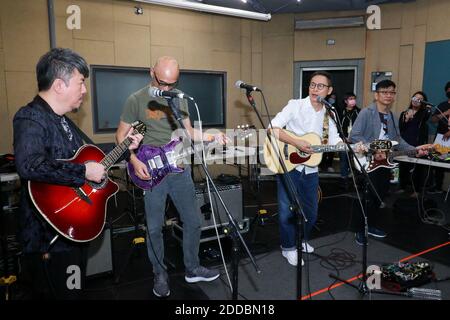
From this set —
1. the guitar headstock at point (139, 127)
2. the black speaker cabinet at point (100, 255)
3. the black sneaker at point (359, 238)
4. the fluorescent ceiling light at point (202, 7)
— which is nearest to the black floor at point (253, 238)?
the black speaker cabinet at point (100, 255)

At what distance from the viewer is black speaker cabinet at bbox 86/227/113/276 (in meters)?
2.77

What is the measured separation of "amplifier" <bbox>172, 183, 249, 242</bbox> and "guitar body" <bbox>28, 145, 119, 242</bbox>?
1648 mm

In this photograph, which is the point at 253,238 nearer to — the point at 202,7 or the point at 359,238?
the point at 359,238

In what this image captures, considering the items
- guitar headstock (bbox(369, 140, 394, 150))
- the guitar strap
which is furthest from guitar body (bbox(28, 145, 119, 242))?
guitar headstock (bbox(369, 140, 394, 150))

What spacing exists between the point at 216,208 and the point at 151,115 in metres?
1.55

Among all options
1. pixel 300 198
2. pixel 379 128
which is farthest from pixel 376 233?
pixel 300 198

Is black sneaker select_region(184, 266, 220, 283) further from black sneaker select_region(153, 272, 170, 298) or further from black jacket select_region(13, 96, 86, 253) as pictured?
black jacket select_region(13, 96, 86, 253)

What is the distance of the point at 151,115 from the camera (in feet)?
8.11

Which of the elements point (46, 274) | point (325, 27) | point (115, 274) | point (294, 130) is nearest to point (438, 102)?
point (325, 27)

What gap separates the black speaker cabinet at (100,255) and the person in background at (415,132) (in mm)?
4760

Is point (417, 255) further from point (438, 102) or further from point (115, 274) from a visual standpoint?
point (438, 102)

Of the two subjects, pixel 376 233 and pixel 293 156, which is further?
pixel 376 233

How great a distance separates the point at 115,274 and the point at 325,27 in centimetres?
604

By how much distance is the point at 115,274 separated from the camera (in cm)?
296
